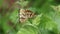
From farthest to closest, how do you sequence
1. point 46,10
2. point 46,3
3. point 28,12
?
point 46,3 < point 46,10 < point 28,12

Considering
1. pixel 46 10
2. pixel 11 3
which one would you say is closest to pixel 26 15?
pixel 46 10

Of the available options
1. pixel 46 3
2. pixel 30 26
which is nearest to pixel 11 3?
pixel 46 3

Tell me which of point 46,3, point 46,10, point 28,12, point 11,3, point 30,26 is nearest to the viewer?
point 30,26

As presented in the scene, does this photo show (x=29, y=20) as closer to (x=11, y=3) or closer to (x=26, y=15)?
(x=26, y=15)

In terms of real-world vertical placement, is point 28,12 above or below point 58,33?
above

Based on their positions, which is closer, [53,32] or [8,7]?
[53,32]

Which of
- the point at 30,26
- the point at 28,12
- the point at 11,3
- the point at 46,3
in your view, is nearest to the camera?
the point at 30,26

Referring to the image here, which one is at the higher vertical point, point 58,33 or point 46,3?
point 46,3

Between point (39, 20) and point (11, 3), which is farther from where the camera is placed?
point (11, 3)

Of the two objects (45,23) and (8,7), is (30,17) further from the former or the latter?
(8,7)
